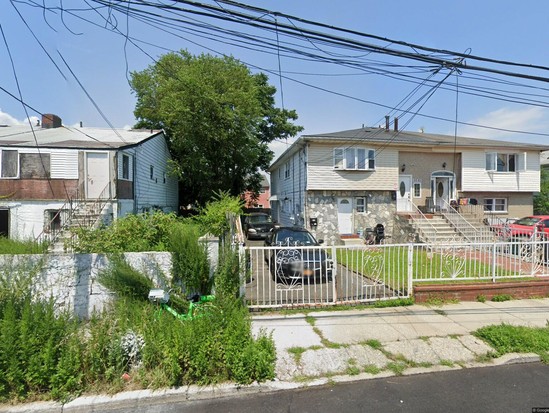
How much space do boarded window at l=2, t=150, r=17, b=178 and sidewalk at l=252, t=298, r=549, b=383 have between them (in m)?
14.3

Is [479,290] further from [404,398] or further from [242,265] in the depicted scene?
[242,265]

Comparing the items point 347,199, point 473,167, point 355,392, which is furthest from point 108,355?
point 473,167

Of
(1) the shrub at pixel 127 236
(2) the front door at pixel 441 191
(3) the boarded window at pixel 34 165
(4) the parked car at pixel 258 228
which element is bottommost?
(4) the parked car at pixel 258 228

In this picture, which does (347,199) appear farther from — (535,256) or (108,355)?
(108,355)

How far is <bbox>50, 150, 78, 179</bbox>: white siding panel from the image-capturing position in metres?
12.7

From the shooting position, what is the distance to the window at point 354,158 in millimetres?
15039

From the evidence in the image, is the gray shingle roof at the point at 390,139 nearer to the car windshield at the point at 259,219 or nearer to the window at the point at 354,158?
the window at the point at 354,158

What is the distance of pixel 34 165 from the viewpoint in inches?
498

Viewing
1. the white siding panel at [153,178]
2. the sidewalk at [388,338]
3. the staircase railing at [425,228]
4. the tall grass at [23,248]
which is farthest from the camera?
the white siding panel at [153,178]

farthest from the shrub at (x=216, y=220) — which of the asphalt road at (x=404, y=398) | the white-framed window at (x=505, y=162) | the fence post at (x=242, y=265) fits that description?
the white-framed window at (x=505, y=162)

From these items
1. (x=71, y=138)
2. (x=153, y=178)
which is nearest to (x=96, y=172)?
(x=71, y=138)

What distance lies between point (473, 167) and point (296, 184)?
1085 centimetres

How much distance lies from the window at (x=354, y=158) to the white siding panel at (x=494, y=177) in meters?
6.30

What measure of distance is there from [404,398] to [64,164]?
1535cm
